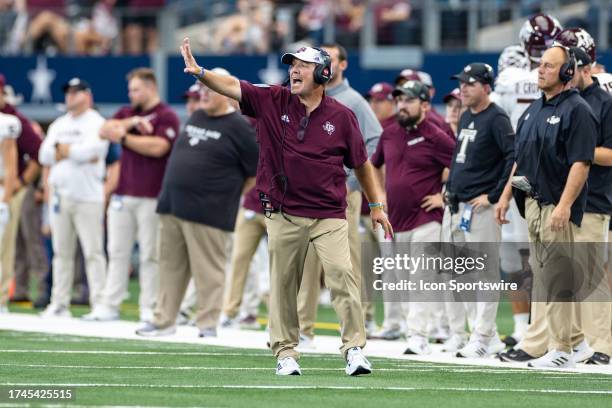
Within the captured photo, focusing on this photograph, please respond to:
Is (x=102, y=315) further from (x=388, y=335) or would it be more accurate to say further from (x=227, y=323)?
(x=388, y=335)

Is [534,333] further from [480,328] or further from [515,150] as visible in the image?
[515,150]

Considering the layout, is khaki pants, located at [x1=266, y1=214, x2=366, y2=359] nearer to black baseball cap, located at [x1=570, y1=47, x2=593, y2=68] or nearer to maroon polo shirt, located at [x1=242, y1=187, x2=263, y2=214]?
black baseball cap, located at [x1=570, y1=47, x2=593, y2=68]

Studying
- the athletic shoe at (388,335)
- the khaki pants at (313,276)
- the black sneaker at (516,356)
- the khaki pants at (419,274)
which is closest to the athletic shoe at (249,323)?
the athletic shoe at (388,335)

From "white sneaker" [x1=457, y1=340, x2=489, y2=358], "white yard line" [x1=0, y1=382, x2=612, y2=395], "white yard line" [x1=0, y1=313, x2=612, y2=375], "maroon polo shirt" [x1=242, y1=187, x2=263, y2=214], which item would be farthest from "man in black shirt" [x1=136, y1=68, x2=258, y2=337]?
"white yard line" [x1=0, y1=382, x2=612, y2=395]

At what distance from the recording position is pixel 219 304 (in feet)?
43.4

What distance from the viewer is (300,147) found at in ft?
31.8

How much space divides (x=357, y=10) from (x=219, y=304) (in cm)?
935

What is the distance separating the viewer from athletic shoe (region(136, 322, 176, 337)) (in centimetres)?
1312

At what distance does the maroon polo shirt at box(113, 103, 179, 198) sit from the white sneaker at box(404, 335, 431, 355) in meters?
3.88

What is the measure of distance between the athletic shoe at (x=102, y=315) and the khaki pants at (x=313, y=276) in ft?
10.6

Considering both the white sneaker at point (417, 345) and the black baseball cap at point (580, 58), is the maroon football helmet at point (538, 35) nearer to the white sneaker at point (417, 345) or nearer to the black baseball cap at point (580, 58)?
the black baseball cap at point (580, 58)

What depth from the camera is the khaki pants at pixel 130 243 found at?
14688 mm

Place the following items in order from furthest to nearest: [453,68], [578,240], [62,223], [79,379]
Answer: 1. [453,68]
2. [62,223]
3. [578,240]
4. [79,379]

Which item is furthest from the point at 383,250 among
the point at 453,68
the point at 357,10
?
the point at 357,10
